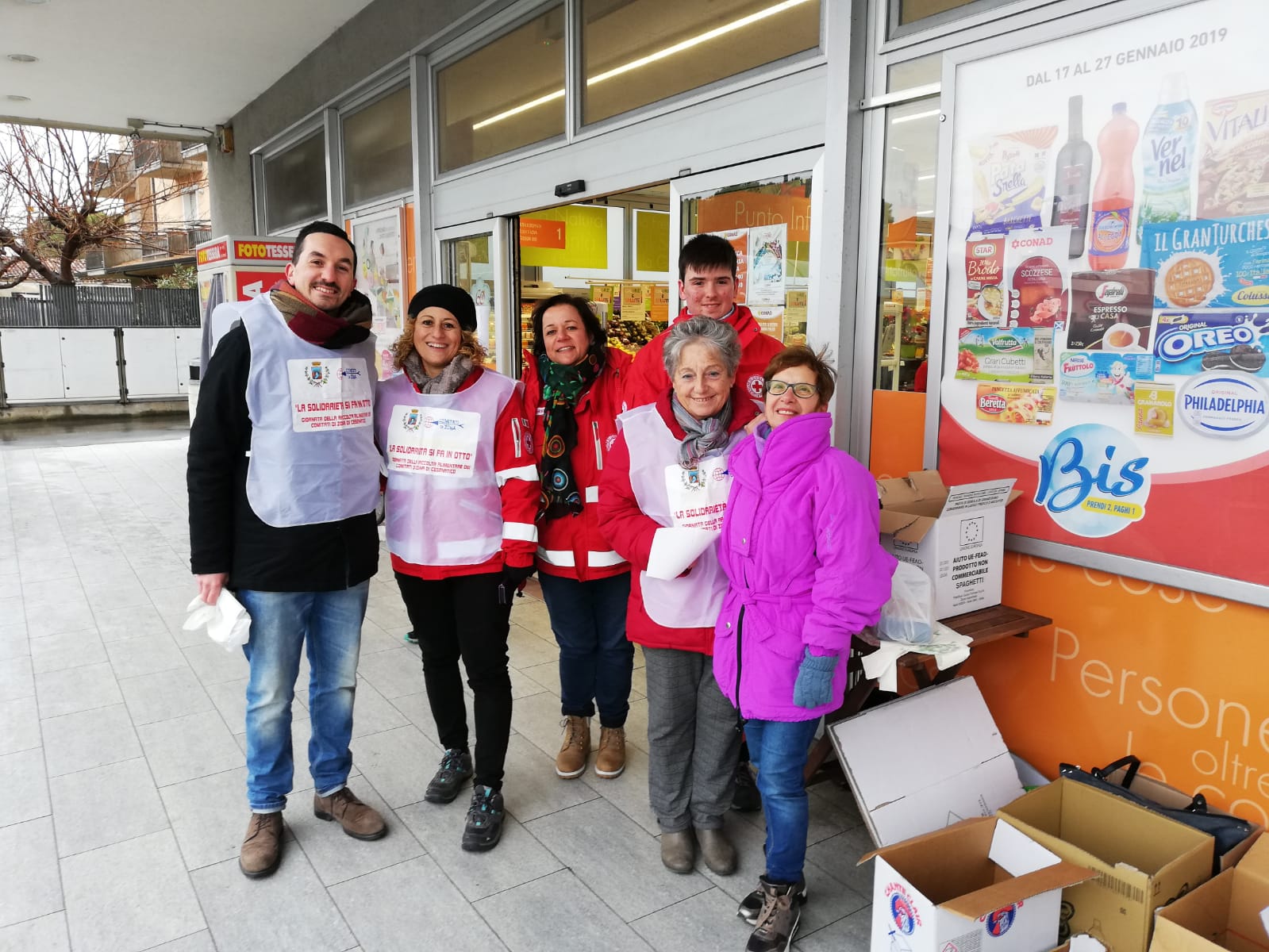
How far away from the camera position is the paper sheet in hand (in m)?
2.19

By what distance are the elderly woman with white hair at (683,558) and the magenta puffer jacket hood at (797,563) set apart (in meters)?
0.17

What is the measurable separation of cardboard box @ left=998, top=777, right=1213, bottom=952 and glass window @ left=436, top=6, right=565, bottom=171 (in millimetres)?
3768

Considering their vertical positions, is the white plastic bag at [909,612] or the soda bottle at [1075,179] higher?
the soda bottle at [1075,179]

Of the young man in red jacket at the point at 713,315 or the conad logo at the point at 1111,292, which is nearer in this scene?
the conad logo at the point at 1111,292

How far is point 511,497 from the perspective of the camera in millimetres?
2549

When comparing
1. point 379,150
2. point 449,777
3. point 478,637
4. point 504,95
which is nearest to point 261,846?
point 449,777

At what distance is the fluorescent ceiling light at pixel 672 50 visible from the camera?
3301mm

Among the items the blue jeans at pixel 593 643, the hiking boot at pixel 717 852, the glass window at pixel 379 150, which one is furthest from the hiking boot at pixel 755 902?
the glass window at pixel 379 150

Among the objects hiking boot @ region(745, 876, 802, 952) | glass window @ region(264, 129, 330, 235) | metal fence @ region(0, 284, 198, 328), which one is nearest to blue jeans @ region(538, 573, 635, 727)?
hiking boot @ region(745, 876, 802, 952)

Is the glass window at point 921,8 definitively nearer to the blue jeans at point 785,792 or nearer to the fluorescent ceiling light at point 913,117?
the fluorescent ceiling light at point 913,117

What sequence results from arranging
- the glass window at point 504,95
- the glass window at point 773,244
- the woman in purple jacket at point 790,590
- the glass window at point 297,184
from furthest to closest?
the glass window at point 297,184
the glass window at point 504,95
the glass window at point 773,244
the woman in purple jacket at point 790,590

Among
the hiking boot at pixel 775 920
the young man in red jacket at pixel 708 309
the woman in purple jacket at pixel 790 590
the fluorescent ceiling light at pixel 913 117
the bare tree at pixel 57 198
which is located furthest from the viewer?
the bare tree at pixel 57 198

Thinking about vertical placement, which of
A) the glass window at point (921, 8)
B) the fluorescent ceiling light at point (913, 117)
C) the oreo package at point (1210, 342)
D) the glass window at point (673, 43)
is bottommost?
the oreo package at point (1210, 342)

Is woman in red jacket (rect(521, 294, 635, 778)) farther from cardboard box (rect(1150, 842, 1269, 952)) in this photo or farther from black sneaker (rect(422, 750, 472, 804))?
cardboard box (rect(1150, 842, 1269, 952))
